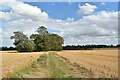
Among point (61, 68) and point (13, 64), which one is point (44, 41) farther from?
point (61, 68)

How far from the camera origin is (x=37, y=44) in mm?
106438

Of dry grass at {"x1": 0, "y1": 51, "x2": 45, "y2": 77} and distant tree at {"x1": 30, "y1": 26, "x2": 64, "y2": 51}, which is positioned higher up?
distant tree at {"x1": 30, "y1": 26, "x2": 64, "y2": 51}

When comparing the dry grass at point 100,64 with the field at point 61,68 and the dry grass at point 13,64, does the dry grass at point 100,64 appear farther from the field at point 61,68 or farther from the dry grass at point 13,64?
the dry grass at point 13,64

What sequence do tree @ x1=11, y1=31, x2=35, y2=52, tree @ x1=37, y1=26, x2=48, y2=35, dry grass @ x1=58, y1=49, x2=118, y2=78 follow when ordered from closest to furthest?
dry grass @ x1=58, y1=49, x2=118, y2=78 < tree @ x1=11, y1=31, x2=35, y2=52 < tree @ x1=37, y1=26, x2=48, y2=35

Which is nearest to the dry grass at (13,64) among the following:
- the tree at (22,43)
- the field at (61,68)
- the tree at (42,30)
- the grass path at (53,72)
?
the field at (61,68)

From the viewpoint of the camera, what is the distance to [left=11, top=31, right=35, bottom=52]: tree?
10597 cm

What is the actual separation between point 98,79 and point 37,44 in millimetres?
93536

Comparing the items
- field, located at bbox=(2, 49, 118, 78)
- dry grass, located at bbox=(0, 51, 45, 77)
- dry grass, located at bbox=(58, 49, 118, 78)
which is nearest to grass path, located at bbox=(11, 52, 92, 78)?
field, located at bbox=(2, 49, 118, 78)

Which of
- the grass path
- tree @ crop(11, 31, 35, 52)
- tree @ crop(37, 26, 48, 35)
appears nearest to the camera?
the grass path

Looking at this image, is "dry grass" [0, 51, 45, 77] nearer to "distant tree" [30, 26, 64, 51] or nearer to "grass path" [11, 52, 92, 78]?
"grass path" [11, 52, 92, 78]

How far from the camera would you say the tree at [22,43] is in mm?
105969

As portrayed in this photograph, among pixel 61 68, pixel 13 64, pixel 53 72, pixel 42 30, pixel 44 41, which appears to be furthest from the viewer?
pixel 42 30

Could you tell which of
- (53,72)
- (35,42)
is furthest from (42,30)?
(53,72)

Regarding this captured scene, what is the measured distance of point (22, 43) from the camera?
10694 cm
